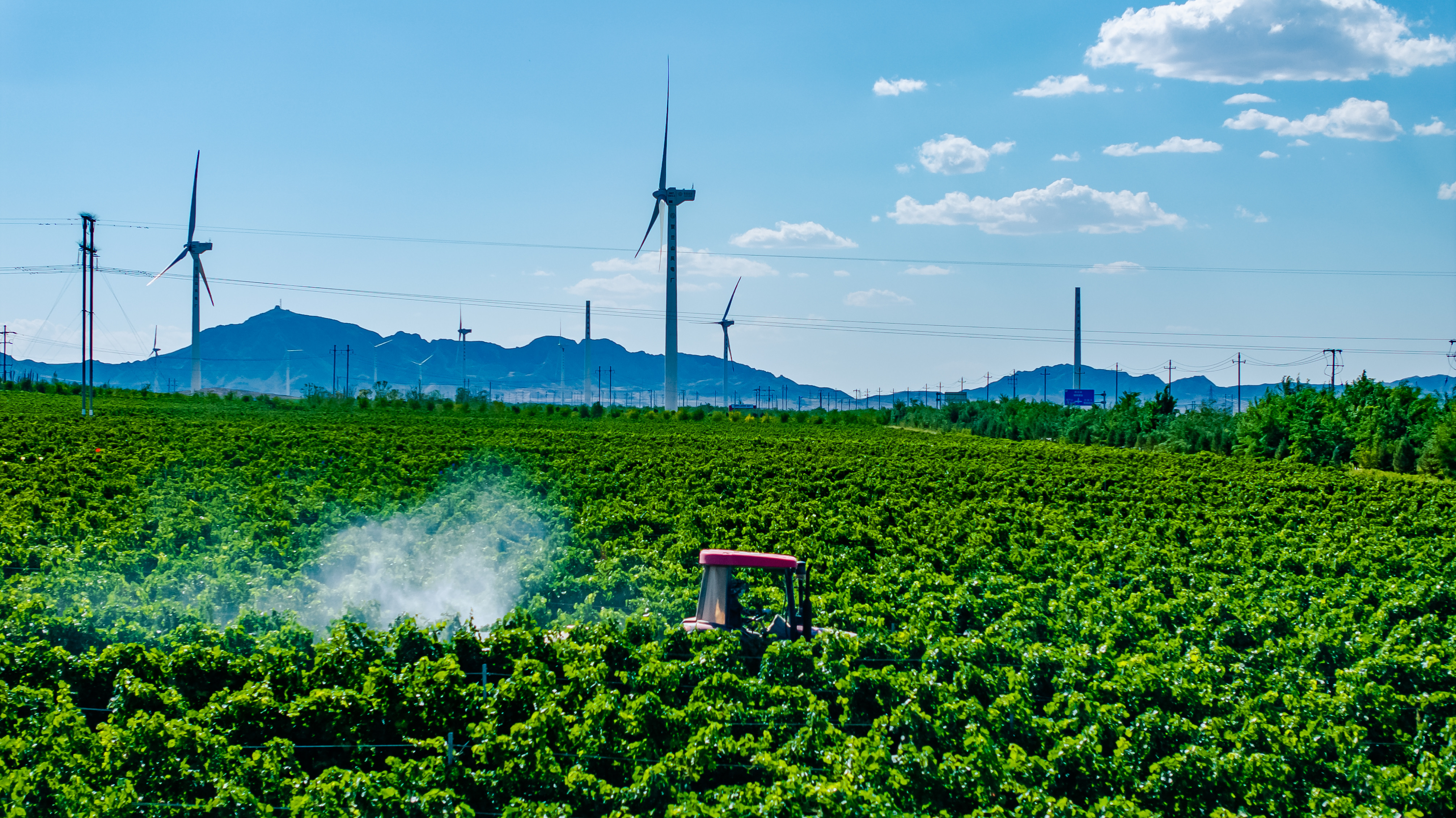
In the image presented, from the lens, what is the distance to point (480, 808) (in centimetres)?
720

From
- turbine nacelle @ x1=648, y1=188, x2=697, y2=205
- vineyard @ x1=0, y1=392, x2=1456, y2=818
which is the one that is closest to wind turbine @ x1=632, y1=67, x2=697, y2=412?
turbine nacelle @ x1=648, y1=188, x2=697, y2=205

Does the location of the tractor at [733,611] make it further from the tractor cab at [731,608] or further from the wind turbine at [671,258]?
the wind turbine at [671,258]

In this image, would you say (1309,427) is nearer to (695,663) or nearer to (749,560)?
(749,560)

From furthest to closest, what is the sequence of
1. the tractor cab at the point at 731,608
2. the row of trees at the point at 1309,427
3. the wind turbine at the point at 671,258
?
the wind turbine at the point at 671,258
the row of trees at the point at 1309,427
the tractor cab at the point at 731,608

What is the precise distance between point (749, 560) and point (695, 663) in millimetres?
1051

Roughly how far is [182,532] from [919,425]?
66391mm

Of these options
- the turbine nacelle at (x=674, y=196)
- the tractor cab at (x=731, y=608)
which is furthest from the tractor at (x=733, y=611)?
the turbine nacelle at (x=674, y=196)

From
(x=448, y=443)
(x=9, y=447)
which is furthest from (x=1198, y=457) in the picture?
(x=9, y=447)

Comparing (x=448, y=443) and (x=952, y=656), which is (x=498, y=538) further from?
(x=448, y=443)

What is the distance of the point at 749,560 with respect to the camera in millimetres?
9008

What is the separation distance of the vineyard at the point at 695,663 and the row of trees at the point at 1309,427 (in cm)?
1632

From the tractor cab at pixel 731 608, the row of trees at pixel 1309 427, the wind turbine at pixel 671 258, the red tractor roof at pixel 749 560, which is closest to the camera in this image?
the red tractor roof at pixel 749 560

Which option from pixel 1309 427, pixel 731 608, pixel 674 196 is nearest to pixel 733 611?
pixel 731 608

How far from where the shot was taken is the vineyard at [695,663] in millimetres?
7012
